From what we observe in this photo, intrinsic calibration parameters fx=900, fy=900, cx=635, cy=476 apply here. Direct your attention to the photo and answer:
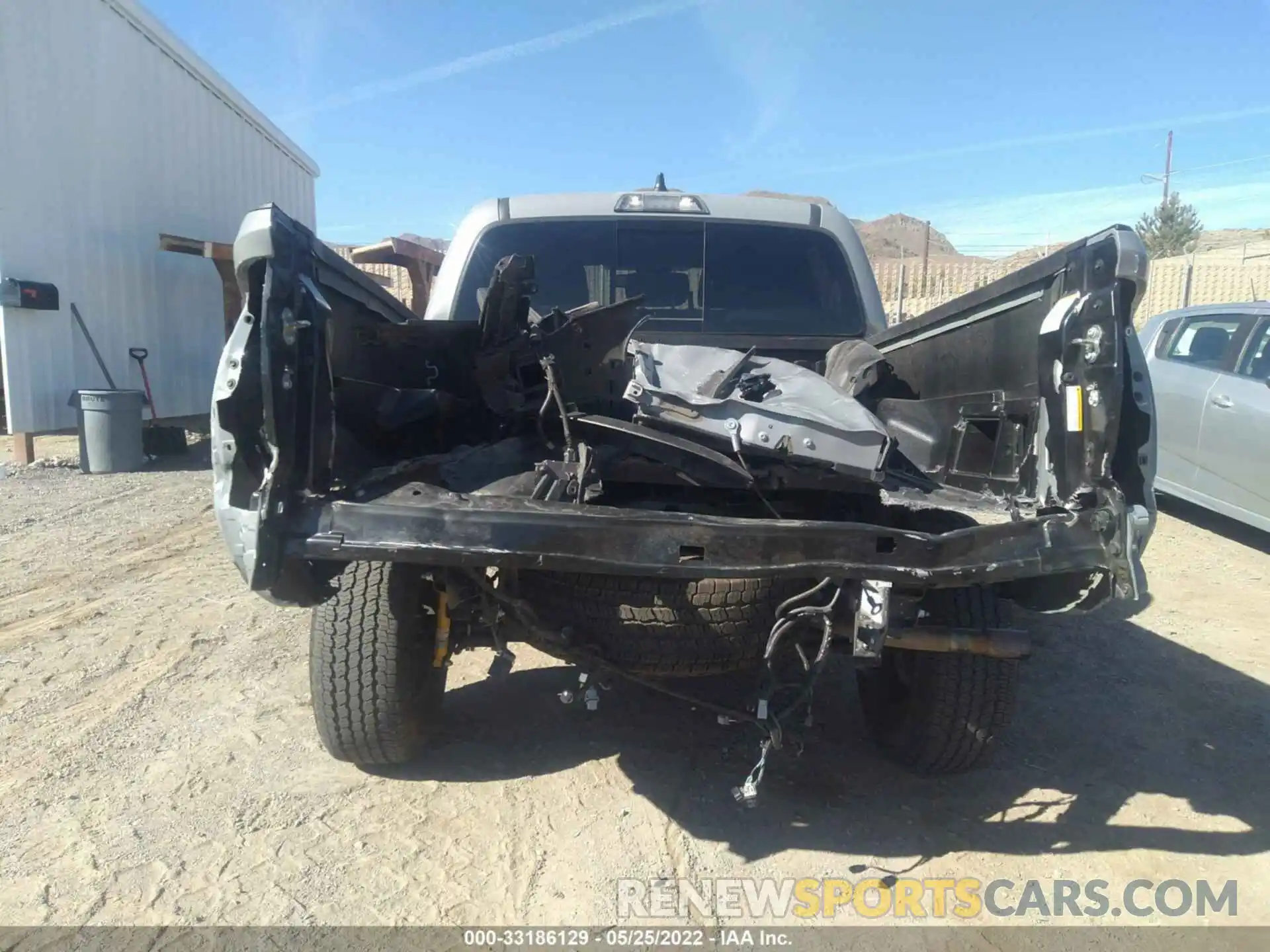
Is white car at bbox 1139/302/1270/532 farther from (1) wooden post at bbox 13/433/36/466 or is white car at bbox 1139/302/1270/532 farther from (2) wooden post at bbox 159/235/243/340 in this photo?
(1) wooden post at bbox 13/433/36/466

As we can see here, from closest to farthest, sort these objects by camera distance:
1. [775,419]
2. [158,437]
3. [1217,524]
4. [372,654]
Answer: [775,419], [372,654], [1217,524], [158,437]

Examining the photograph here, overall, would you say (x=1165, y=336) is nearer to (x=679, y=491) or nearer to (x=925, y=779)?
(x=925, y=779)

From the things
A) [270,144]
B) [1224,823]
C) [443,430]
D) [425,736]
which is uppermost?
[270,144]

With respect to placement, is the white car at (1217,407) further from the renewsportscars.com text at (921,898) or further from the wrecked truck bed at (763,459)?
the renewsportscars.com text at (921,898)

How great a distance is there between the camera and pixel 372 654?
9.34 feet

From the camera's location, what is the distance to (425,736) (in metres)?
3.15

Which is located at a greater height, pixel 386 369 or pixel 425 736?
pixel 386 369

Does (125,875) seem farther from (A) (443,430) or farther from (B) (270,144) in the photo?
(B) (270,144)

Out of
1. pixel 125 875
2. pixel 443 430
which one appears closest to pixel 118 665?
pixel 125 875

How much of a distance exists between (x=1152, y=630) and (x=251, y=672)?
15.5ft

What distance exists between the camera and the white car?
6.40 meters

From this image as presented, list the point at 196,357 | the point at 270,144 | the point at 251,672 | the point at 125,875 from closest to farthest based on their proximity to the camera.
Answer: the point at 125,875
the point at 251,672
the point at 196,357
the point at 270,144

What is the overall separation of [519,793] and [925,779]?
4.73 feet

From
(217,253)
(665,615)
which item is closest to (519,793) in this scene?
(665,615)
